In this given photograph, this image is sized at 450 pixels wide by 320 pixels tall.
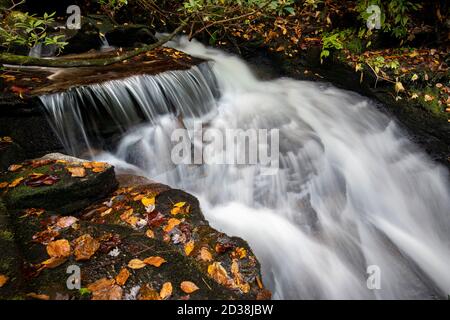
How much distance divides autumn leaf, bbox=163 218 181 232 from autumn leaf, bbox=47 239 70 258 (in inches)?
33.5

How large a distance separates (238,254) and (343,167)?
3.40 metres

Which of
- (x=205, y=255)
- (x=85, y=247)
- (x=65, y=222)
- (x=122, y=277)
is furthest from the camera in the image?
(x=65, y=222)

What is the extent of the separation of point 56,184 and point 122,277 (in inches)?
55.1

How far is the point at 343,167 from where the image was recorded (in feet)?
17.9

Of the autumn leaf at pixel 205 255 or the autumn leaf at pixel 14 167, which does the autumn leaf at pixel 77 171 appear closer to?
the autumn leaf at pixel 14 167

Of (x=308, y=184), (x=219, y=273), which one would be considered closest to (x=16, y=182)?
(x=219, y=273)

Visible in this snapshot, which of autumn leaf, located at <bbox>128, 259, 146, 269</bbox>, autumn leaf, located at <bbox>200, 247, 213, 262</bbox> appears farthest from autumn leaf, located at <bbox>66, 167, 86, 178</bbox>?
autumn leaf, located at <bbox>200, 247, 213, 262</bbox>

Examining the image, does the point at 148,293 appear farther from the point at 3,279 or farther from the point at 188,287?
the point at 3,279

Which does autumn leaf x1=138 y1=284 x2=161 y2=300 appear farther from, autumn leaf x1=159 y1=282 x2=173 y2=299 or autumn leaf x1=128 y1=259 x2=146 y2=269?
autumn leaf x1=128 y1=259 x2=146 y2=269

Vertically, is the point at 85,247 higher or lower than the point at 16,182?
lower

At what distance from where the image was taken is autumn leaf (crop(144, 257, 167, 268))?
2.52 metres

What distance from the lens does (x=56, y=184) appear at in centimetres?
318
